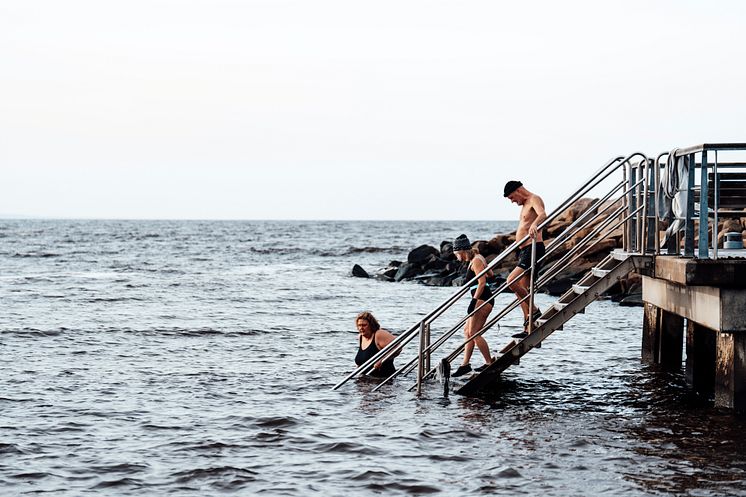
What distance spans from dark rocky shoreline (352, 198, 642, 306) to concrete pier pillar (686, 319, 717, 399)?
1160 cm

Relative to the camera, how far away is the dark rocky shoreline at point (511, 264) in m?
25.9

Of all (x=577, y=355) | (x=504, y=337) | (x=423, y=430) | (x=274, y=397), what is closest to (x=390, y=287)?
(x=504, y=337)

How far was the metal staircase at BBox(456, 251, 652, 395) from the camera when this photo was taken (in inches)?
436

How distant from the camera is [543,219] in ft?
36.2

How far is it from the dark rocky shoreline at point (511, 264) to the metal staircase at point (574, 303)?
12.6 metres

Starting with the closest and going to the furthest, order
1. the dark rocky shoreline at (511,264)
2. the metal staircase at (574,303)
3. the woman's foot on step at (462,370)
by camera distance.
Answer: the metal staircase at (574,303)
the woman's foot on step at (462,370)
the dark rocky shoreline at (511,264)

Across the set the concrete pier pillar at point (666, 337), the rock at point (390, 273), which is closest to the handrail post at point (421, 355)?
the concrete pier pillar at point (666, 337)

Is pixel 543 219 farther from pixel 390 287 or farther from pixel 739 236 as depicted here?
pixel 390 287

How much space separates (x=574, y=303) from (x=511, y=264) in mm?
22532

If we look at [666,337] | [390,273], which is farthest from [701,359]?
[390,273]

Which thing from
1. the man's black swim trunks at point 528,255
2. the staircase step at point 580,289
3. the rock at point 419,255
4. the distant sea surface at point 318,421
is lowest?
the distant sea surface at point 318,421

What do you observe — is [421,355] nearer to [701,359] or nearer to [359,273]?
[701,359]

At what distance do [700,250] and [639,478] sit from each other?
103 inches

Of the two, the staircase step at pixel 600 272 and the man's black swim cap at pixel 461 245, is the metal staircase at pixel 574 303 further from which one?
the man's black swim cap at pixel 461 245
